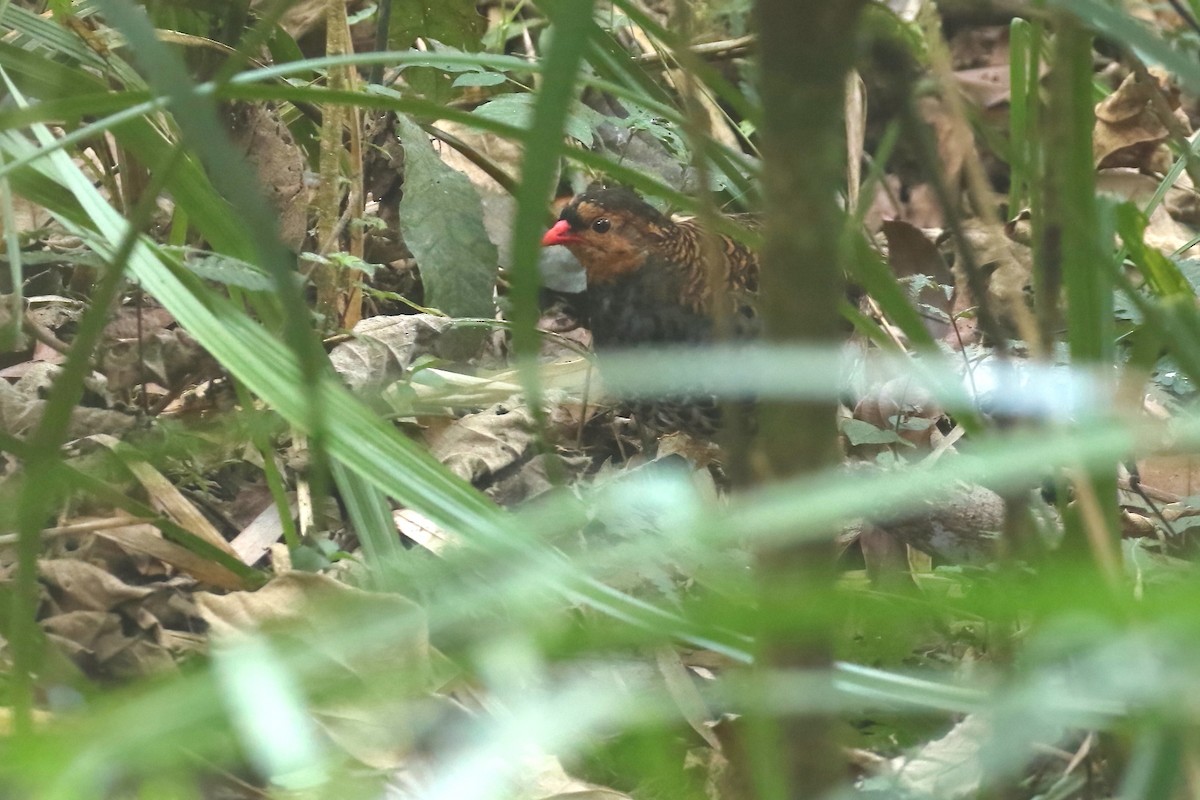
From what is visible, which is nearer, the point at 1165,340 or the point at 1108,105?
the point at 1165,340

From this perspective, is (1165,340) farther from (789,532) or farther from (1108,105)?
(1108,105)

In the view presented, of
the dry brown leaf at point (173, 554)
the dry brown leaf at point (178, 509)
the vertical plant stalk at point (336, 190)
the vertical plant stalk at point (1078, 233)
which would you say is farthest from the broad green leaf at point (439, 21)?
the vertical plant stalk at point (1078, 233)

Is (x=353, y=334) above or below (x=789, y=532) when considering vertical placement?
below

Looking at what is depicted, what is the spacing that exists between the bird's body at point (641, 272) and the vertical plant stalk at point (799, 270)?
6.65 feet

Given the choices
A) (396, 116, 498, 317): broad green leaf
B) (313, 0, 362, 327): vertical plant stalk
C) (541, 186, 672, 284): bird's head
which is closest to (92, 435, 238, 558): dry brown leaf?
(313, 0, 362, 327): vertical plant stalk

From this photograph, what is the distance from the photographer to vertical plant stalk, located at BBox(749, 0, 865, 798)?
21.2 inches

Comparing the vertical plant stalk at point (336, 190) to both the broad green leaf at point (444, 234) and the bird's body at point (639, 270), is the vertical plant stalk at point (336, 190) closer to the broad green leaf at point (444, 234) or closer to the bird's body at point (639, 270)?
the broad green leaf at point (444, 234)

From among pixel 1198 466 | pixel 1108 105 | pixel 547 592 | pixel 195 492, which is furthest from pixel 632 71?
pixel 1108 105

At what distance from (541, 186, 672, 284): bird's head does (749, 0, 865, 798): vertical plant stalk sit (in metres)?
2.25

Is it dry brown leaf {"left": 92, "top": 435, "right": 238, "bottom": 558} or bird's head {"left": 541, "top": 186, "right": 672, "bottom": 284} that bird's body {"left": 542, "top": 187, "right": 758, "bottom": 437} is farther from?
dry brown leaf {"left": 92, "top": 435, "right": 238, "bottom": 558}

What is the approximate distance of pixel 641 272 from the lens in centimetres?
281

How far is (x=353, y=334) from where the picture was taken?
210 cm

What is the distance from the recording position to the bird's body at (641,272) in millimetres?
2736

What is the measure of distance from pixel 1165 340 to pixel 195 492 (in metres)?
1.46
